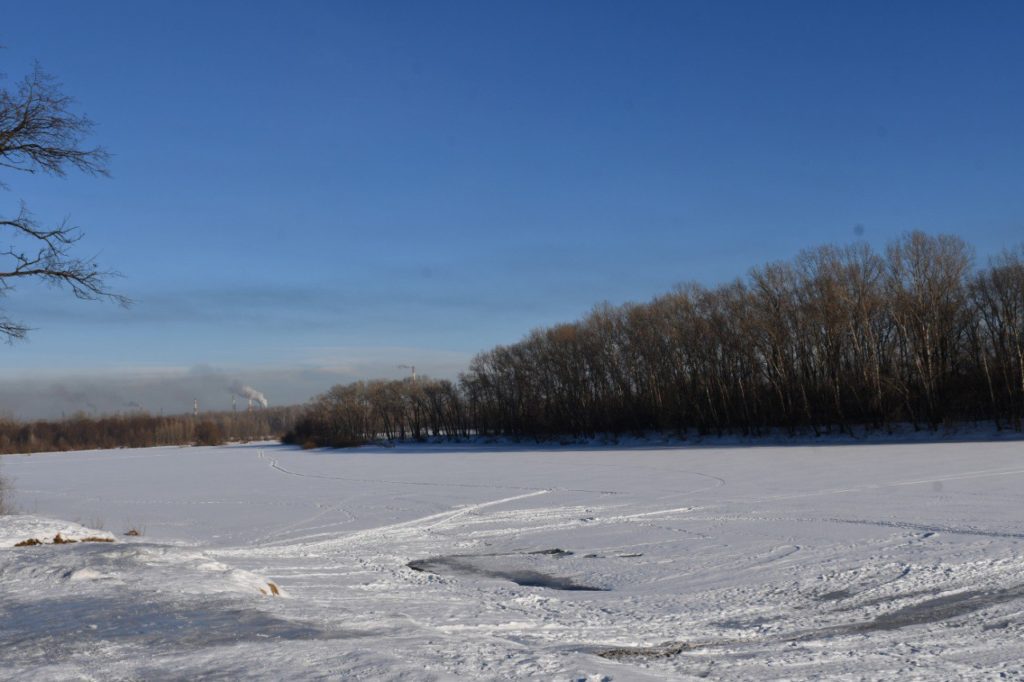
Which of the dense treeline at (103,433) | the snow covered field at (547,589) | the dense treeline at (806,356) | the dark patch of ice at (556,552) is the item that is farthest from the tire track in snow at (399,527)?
the dense treeline at (103,433)

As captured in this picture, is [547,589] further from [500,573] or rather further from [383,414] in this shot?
[383,414]

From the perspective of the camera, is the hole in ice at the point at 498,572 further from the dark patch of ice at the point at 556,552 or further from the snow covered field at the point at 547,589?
the dark patch of ice at the point at 556,552

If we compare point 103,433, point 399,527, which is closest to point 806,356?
point 399,527

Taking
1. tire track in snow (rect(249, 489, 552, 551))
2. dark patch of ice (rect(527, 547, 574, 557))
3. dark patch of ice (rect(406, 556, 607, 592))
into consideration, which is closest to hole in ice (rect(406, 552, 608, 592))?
dark patch of ice (rect(406, 556, 607, 592))

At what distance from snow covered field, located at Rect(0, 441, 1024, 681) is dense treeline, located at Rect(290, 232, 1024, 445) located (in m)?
31.9

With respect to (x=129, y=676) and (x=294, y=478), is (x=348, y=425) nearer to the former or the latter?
(x=294, y=478)

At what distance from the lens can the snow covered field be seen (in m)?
7.00

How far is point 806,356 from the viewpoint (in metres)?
58.3

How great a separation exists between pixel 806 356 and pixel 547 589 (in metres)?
51.1

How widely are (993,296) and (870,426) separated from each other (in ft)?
36.5

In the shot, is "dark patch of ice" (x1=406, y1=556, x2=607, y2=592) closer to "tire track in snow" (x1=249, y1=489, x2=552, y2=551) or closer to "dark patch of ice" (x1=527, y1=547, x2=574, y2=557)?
"dark patch of ice" (x1=527, y1=547, x2=574, y2=557)

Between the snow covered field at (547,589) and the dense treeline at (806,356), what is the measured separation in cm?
3192

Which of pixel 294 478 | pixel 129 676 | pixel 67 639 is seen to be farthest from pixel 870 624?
pixel 294 478

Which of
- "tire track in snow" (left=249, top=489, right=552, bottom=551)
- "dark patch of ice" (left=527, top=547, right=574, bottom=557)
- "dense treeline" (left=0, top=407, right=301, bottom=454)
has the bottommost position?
"dark patch of ice" (left=527, top=547, right=574, bottom=557)
